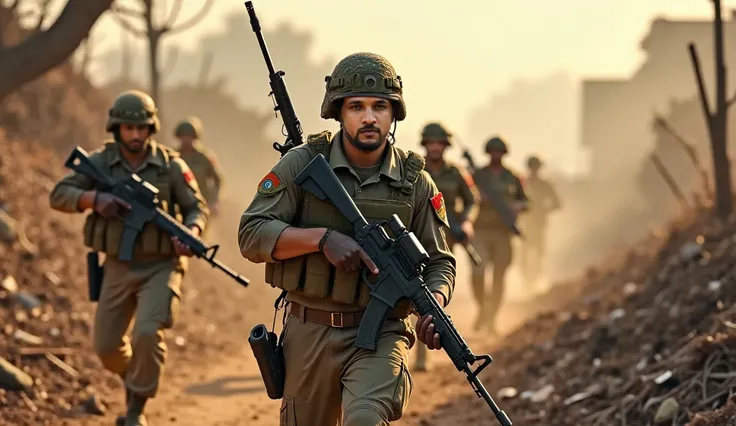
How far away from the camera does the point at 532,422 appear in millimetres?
7809

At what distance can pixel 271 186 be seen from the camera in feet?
16.3

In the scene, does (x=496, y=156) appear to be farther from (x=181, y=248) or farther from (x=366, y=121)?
(x=366, y=121)

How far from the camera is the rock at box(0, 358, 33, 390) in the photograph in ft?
26.3

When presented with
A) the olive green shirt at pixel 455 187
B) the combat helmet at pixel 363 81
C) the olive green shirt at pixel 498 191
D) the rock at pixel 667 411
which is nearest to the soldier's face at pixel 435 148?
the olive green shirt at pixel 455 187

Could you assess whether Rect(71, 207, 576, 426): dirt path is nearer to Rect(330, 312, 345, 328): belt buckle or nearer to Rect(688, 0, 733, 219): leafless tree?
Rect(688, 0, 733, 219): leafless tree

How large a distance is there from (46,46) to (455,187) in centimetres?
433

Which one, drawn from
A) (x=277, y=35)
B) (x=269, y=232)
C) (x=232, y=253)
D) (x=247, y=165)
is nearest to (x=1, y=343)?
(x=269, y=232)

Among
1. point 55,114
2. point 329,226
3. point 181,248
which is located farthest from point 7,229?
point 329,226

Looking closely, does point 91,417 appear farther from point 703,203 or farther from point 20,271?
point 703,203

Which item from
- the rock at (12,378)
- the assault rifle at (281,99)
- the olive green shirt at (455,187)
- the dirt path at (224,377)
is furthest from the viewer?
the olive green shirt at (455,187)

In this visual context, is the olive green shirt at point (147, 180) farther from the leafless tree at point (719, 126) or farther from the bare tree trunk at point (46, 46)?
the leafless tree at point (719, 126)

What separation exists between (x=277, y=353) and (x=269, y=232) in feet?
1.84

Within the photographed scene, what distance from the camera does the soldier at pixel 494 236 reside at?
513 inches

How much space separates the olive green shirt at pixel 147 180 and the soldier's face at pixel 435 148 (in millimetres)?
3210
